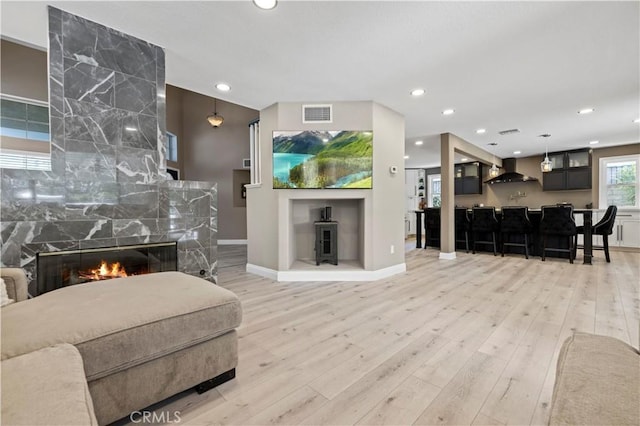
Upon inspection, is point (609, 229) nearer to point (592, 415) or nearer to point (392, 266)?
point (392, 266)

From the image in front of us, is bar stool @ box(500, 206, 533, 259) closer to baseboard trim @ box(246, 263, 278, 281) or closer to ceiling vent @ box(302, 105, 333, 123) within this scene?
ceiling vent @ box(302, 105, 333, 123)

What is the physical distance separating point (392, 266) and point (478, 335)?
1.98 metres

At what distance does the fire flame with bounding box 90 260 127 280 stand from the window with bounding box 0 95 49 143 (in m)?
3.55

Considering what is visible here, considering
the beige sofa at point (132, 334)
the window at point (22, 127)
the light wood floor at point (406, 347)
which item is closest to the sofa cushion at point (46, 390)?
the beige sofa at point (132, 334)

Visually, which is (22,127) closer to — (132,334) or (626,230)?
(132,334)

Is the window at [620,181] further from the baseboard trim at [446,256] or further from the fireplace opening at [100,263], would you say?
the fireplace opening at [100,263]

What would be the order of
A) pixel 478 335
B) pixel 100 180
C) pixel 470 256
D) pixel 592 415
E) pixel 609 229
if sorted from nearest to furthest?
pixel 592 415
pixel 478 335
pixel 100 180
pixel 609 229
pixel 470 256

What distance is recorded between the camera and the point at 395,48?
8.44ft

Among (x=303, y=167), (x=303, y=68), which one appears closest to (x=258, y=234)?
(x=303, y=167)

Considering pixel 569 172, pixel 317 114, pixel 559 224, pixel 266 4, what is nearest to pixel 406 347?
pixel 266 4

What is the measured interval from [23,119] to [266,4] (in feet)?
16.6

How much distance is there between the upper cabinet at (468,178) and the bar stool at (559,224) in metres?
3.69

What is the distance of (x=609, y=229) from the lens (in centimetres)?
507

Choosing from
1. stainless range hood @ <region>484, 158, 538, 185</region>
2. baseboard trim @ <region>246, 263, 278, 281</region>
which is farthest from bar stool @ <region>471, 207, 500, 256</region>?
baseboard trim @ <region>246, 263, 278, 281</region>
